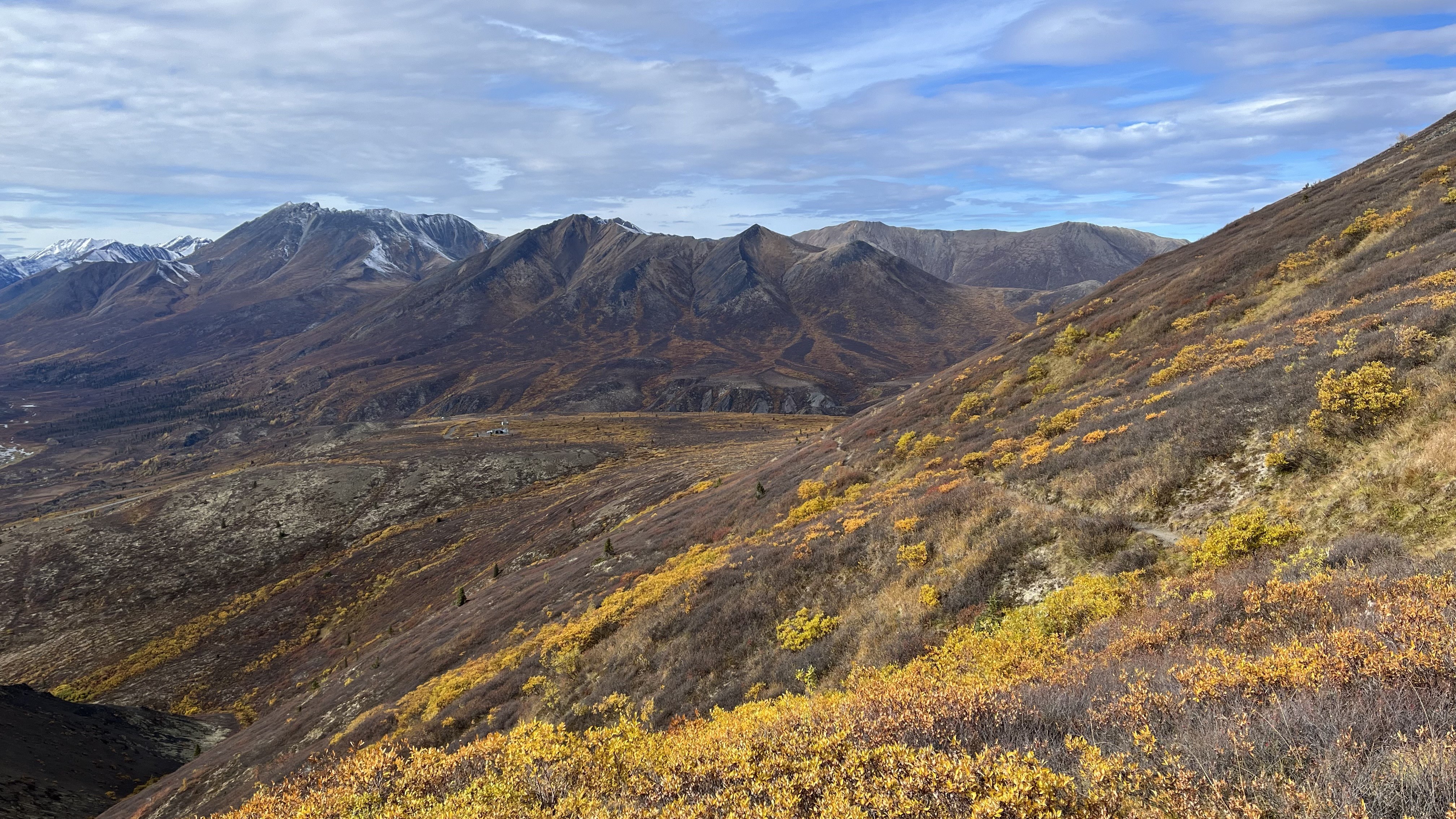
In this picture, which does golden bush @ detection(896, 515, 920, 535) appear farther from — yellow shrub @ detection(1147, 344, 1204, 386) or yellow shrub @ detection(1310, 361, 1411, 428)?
yellow shrub @ detection(1147, 344, 1204, 386)

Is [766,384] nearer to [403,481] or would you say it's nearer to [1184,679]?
[403,481]

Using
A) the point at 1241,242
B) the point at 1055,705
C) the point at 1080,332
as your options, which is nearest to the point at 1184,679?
the point at 1055,705

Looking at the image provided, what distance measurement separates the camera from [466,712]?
1847cm

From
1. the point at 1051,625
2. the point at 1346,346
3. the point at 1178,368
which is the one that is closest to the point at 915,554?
the point at 1051,625

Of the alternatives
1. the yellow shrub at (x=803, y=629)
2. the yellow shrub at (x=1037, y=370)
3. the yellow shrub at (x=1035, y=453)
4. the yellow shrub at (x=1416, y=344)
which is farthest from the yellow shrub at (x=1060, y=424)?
the yellow shrub at (x=803, y=629)

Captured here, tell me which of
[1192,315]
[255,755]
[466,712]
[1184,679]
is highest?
[1192,315]

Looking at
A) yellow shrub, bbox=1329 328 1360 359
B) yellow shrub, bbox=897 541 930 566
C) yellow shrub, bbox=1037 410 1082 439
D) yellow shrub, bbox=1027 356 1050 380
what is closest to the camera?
yellow shrub, bbox=1329 328 1360 359

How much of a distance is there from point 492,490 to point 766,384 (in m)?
109

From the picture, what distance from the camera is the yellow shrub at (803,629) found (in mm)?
14227

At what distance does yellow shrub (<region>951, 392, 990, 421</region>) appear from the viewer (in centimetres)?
3194

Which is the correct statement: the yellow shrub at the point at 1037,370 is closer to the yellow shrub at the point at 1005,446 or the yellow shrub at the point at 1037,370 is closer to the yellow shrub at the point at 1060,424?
the yellow shrub at the point at 1060,424

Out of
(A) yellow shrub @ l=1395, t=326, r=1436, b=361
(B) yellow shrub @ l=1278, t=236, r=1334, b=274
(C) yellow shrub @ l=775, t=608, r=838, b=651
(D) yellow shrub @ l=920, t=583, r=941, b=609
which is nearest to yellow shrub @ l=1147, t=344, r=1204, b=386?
(A) yellow shrub @ l=1395, t=326, r=1436, b=361

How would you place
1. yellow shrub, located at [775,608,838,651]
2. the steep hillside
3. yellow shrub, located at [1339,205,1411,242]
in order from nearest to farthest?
yellow shrub, located at [775,608,838,651] < the steep hillside < yellow shrub, located at [1339,205,1411,242]

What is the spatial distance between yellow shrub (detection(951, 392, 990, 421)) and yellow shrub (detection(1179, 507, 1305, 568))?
828 inches
